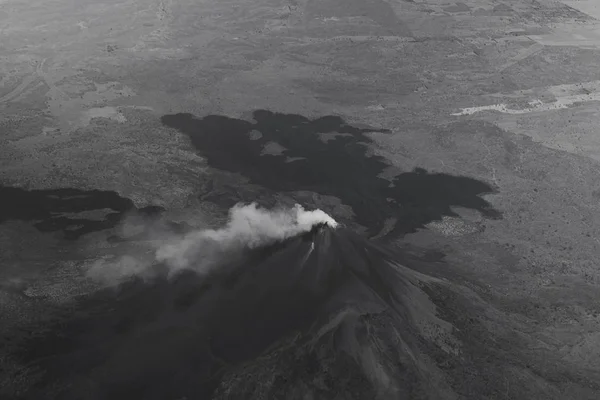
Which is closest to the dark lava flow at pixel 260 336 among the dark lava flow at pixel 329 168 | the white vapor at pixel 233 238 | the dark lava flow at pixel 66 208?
the white vapor at pixel 233 238

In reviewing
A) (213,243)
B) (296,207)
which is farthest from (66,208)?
(296,207)

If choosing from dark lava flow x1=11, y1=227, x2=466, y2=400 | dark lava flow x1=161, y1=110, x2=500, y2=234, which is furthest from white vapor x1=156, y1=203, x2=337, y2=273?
dark lava flow x1=161, y1=110, x2=500, y2=234

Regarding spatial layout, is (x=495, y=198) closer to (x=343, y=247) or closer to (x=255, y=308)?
(x=343, y=247)

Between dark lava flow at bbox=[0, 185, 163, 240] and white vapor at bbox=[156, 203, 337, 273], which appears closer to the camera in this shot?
white vapor at bbox=[156, 203, 337, 273]

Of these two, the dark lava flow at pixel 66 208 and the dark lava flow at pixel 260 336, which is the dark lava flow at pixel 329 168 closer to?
the dark lava flow at pixel 66 208

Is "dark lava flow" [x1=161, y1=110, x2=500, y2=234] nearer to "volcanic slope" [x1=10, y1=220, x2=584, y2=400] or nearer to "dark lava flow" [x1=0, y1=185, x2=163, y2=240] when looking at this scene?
"dark lava flow" [x1=0, y1=185, x2=163, y2=240]

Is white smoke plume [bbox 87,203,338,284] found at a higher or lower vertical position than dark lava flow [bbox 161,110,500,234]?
higher

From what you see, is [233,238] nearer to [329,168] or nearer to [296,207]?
[296,207]
